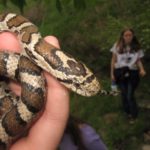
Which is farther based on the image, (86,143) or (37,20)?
(37,20)

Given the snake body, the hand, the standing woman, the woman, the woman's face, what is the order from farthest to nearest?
the standing woman
the woman's face
the woman
the snake body
the hand

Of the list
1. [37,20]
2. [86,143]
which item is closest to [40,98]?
[86,143]

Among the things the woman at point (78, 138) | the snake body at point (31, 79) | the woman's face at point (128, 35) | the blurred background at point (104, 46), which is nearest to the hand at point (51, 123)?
the snake body at point (31, 79)

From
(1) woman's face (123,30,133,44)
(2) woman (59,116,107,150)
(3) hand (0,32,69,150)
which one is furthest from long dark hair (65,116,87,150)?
(1) woman's face (123,30,133,44)

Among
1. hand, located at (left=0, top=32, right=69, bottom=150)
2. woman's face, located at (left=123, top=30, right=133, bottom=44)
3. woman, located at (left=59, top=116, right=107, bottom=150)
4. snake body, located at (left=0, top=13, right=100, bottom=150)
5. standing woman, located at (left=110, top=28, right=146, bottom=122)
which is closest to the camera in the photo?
hand, located at (left=0, top=32, right=69, bottom=150)

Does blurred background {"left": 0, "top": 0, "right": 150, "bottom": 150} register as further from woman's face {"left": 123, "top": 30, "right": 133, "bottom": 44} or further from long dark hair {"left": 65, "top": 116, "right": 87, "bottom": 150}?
long dark hair {"left": 65, "top": 116, "right": 87, "bottom": 150}

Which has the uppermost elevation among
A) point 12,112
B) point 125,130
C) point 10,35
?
point 10,35

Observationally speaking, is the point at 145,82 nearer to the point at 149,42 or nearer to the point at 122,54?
the point at 149,42
